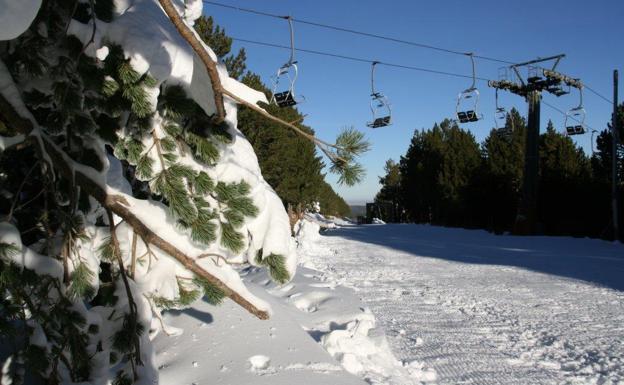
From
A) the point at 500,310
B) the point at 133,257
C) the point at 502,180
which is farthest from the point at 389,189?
the point at 133,257

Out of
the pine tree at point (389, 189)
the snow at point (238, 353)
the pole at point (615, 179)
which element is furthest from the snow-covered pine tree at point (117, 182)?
the pine tree at point (389, 189)

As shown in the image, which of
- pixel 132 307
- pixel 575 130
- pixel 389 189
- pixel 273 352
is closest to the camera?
pixel 132 307

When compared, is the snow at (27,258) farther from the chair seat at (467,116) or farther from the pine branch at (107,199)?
the chair seat at (467,116)

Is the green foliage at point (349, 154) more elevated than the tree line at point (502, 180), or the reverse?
the tree line at point (502, 180)

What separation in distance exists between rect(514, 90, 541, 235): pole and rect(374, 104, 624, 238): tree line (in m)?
1.01

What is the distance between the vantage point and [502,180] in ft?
84.5

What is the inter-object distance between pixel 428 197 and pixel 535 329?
29064 mm

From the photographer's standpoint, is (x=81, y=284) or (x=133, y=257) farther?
(x=133, y=257)

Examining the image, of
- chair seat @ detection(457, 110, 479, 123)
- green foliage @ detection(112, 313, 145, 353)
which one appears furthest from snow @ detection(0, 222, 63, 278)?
chair seat @ detection(457, 110, 479, 123)

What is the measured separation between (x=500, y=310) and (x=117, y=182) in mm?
5301

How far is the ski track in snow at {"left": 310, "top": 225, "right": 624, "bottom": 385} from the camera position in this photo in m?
4.08

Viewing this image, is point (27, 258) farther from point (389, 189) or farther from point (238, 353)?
point (389, 189)

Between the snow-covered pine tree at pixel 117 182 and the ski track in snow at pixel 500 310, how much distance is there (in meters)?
2.47

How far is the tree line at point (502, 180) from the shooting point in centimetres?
2064
